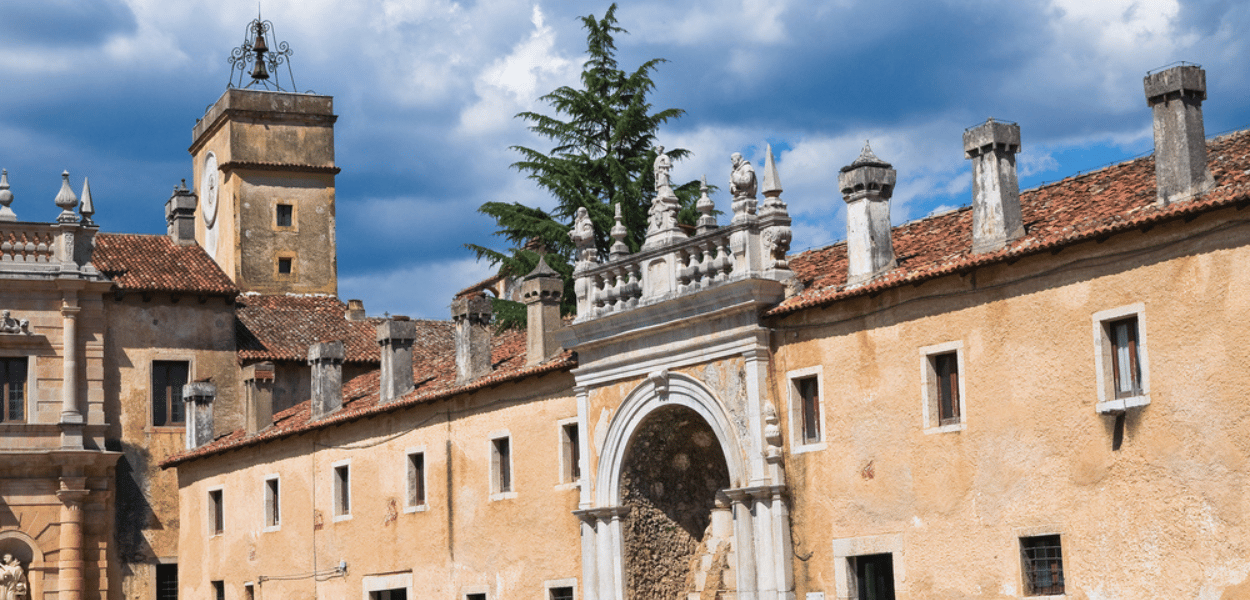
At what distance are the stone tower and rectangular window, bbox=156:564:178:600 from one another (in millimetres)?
13149

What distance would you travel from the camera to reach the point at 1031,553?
59.6 ft

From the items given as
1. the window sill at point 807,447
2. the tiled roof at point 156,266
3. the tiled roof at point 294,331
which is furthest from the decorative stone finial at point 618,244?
the tiled roof at point 294,331

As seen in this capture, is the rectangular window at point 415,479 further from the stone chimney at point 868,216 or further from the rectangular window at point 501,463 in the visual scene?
the stone chimney at point 868,216

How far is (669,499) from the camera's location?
2459 cm

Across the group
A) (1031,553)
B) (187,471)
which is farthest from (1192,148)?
(187,471)

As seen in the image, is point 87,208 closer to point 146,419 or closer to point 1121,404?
point 146,419

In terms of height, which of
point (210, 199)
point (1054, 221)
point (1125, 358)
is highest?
point (210, 199)

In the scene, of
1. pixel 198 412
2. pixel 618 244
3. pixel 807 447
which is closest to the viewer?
pixel 807 447

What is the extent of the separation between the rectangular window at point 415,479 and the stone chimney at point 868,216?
11304mm

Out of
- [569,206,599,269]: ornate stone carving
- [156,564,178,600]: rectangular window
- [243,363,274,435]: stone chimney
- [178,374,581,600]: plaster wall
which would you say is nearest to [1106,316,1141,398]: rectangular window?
[569,206,599,269]: ornate stone carving

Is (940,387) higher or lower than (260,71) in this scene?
lower

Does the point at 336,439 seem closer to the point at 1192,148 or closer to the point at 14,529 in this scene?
the point at 14,529

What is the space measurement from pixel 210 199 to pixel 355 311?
8.70 meters

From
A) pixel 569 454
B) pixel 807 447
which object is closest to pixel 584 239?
pixel 569 454
